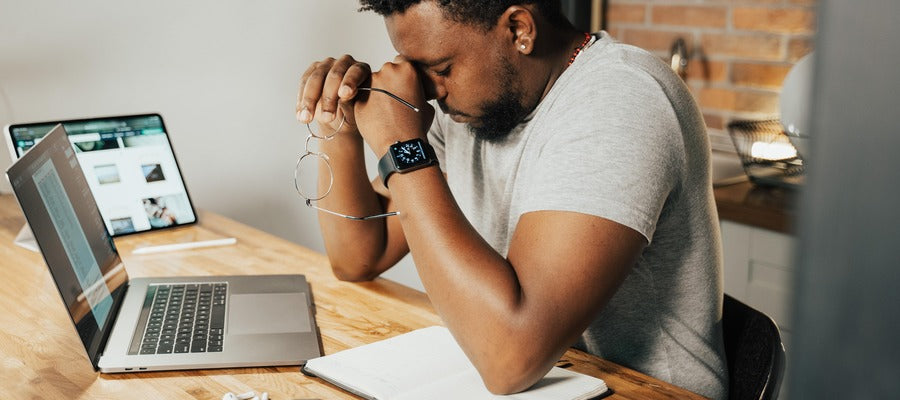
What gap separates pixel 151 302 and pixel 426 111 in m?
0.50

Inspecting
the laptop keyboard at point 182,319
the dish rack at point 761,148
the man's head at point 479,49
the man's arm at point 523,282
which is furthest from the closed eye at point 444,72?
the dish rack at point 761,148

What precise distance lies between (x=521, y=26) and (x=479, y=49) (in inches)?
2.7

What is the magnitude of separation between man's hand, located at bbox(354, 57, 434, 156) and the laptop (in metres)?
0.29

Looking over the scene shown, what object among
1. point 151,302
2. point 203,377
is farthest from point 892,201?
point 151,302

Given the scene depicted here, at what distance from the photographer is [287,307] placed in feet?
4.18

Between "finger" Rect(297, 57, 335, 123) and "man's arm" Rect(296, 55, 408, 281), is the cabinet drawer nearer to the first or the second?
"man's arm" Rect(296, 55, 408, 281)

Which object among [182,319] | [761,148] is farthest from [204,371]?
[761,148]

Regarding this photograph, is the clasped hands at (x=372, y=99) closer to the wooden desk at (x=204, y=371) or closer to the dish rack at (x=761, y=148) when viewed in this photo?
the wooden desk at (x=204, y=371)

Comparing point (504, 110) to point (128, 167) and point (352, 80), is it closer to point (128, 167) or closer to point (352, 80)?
point (352, 80)

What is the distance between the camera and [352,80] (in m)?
1.23

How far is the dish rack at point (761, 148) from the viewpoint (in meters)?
2.33

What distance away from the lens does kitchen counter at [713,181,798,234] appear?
2.15 metres

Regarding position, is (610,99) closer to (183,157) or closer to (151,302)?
(151,302)

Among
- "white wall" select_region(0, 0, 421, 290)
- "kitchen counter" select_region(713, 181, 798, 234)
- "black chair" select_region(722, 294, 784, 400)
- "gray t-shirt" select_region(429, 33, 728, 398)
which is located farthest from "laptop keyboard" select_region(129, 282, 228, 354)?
"kitchen counter" select_region(713, 181, 798, 234)
